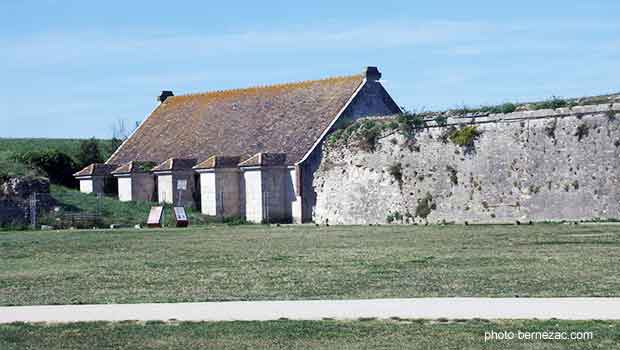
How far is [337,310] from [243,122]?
4013cm

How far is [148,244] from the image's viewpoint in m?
30.4

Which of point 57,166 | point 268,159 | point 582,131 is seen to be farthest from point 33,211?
point 582,131

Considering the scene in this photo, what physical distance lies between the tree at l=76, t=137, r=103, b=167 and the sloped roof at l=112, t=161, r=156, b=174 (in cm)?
782

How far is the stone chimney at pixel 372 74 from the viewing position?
2012 inches

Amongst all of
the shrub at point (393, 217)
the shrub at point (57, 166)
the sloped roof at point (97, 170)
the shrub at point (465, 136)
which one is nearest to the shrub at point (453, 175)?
the shrub at point (465, 136)

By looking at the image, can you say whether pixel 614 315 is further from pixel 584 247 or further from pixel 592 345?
pixel 584 247

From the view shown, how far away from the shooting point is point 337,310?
582 inches

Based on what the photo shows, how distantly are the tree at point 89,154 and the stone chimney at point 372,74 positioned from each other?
18978 millimetres

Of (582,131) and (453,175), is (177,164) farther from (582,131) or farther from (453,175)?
(582,131)

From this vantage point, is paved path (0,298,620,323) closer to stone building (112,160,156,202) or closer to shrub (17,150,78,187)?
stone building (112,160,156,202)

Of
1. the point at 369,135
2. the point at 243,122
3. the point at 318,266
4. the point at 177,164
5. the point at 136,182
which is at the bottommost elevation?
the point at 318,266

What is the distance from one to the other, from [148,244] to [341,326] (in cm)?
1750

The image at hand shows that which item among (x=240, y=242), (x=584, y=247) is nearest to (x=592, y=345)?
(x=584, y=247)

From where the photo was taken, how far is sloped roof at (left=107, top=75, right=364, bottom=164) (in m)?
A: 50.7
